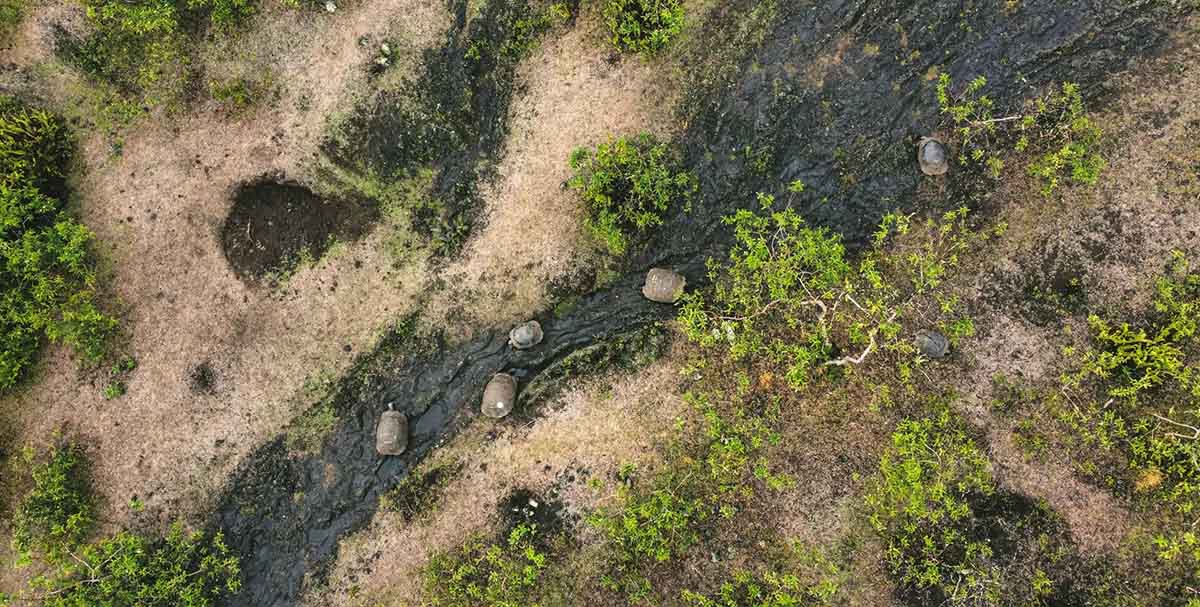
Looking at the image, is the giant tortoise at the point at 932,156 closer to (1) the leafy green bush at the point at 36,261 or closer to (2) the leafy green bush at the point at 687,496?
(2) the leafy green bush at the point at 687,496

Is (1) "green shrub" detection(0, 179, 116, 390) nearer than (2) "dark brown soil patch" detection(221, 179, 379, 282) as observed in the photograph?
Yes

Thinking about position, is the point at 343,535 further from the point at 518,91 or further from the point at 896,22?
the point at 896,22

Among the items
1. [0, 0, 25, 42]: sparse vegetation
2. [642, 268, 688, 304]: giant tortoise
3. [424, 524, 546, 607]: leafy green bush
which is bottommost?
[424, 524, 546, 607]: leafy green bush

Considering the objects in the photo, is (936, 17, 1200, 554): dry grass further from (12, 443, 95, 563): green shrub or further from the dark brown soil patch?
(12, 443, 95, 563): green shrub

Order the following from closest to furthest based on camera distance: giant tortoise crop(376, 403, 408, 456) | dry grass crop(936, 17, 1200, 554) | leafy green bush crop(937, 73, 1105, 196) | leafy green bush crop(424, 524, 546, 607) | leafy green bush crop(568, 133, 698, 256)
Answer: dry grass crop(936, 17, 1200, 554)
leafy green bush crop(937, 73, 1105, 196)
leafy green bush crop(424, 524, 546, 607)
leafy green bush crop(568, 133, 698, 256)
giant tortoise crop(376, 403, 408, 456)

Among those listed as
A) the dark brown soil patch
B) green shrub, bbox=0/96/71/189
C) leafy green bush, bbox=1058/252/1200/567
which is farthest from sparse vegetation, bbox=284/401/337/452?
leafy green bush, bbox=1058/252/1200/567

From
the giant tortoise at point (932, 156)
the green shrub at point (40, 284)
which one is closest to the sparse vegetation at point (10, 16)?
the green shrub at point (40, 284)

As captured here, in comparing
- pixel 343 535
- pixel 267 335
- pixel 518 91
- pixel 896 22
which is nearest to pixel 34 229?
pixel 267 335
